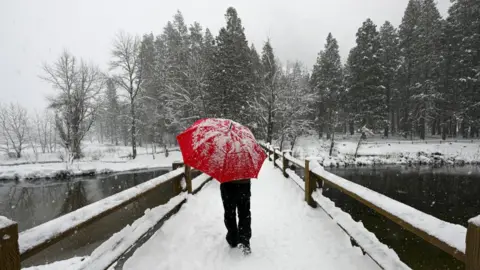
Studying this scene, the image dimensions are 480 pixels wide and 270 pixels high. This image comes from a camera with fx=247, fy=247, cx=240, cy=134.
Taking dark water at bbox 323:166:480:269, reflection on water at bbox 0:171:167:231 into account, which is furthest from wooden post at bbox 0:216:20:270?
reflection on water at bbox 0:171:167:231

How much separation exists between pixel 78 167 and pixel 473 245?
28162 mm

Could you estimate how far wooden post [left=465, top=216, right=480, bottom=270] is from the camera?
4.92 feet

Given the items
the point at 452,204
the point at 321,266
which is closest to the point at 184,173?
the point at 321,266

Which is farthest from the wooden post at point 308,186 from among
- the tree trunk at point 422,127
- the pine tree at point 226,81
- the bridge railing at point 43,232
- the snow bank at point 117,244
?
the tree trunk at point 422,127

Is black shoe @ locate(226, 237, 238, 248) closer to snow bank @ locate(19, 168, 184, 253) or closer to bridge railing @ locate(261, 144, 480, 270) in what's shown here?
snow bank @ locate(19, 168, 184, 253)

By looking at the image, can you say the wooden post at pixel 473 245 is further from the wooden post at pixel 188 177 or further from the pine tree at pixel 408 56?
the pine tree at pixel 408 56

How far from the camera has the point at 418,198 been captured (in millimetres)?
14328

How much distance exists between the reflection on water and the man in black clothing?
1218 centimetres

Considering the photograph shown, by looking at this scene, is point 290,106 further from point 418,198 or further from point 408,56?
point 408,56

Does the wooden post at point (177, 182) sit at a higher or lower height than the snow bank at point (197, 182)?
higher

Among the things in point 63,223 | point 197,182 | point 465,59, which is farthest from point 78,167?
point 465,59

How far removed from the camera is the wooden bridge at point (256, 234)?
1.82m

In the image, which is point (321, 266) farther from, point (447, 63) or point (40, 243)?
point (447, 63)

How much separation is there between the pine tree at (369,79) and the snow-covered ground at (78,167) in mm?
23250
